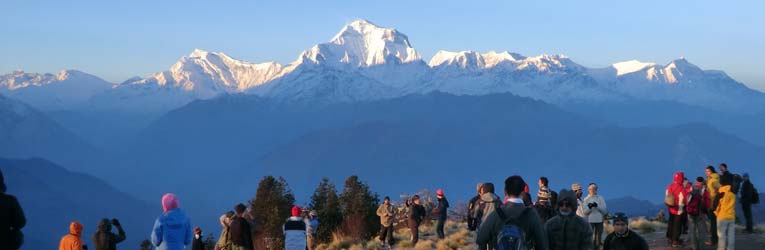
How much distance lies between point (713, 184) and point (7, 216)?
12454 mm

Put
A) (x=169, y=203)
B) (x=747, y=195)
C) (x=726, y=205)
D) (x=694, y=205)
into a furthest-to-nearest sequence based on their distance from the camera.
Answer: (x=747, y=195)
(x=694, y=205)
(x=726, y=205)
(x=169, y=203)

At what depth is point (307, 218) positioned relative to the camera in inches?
773

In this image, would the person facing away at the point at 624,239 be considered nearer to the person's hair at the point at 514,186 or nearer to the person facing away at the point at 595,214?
the person's hair at the point at 514,186

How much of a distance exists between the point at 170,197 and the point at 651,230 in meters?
15.3

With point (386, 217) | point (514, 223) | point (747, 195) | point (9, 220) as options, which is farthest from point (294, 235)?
point (747, 195)

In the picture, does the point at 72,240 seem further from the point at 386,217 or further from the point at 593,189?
the point at 386,217

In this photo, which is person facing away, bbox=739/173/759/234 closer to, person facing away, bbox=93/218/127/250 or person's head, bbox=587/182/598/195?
person's head, bbox=587/182/598/195

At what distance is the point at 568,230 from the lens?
8.78 m

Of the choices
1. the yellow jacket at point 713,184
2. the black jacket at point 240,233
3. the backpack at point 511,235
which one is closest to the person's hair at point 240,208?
the black jacket at point 240,233

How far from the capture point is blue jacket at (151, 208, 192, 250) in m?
11.6

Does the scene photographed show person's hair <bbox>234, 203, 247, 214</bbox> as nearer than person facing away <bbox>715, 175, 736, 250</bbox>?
Yes

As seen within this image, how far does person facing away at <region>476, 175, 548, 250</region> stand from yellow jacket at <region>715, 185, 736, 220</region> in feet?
25.1

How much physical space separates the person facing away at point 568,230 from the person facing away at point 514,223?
2.68ft

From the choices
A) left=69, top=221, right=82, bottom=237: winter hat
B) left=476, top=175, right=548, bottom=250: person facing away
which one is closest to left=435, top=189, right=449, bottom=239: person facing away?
left=69, top=221, right=82, bottom=237: winter hat
